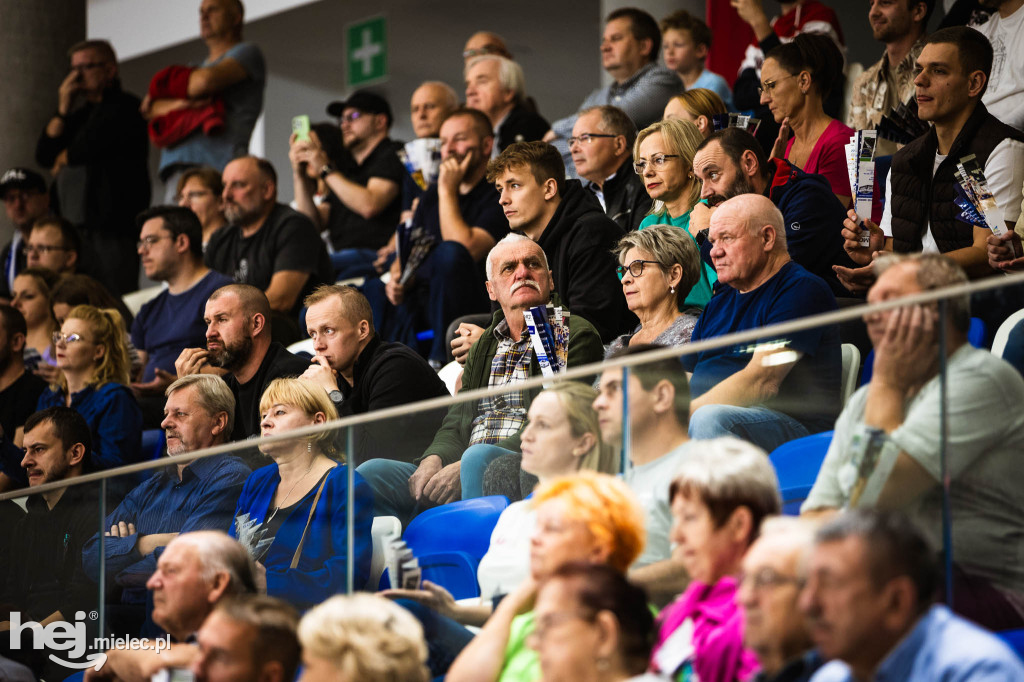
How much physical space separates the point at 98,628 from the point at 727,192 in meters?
2.21

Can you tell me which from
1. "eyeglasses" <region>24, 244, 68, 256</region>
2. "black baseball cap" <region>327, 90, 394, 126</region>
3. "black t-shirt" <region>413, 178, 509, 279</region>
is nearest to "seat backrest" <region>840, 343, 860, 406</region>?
"black t-shirt" <region>413, 178, 509, 279</region>

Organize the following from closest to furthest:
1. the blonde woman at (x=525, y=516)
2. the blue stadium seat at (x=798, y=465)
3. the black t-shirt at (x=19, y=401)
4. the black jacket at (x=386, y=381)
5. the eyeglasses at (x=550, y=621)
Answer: the eyeglasses at (x=550, y=621) → the blue stadium seat at (x=798, y=465) → the blonde woman at (x=525, y=516) → the black jacket at (x=386, y=381) → the black t-shirt at (x=19, y=401)

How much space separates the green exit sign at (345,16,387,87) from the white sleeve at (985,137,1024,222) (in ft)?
24.2

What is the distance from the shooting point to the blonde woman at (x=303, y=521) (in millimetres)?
3182

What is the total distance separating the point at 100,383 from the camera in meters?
5.43

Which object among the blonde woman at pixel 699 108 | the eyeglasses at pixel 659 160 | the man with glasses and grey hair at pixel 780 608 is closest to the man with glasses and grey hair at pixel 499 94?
the blonde woman at pixel 699 108

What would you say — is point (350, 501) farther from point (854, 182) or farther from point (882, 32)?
point (882, 32)

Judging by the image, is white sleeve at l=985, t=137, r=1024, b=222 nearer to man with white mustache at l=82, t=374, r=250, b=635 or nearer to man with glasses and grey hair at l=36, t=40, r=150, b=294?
man with white mustache at l=82, t=374, r=250, b=635

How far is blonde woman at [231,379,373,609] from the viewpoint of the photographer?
10.4 feet

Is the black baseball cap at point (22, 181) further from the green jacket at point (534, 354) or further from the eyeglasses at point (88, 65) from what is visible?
the green jacket at point (534, 354)

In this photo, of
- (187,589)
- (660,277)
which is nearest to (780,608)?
(187,589)

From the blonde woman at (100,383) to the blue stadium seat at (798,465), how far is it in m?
3.12

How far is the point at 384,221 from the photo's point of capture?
6934mm

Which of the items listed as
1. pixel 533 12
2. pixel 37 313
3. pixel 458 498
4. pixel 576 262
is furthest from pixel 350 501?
pixel 533 12
